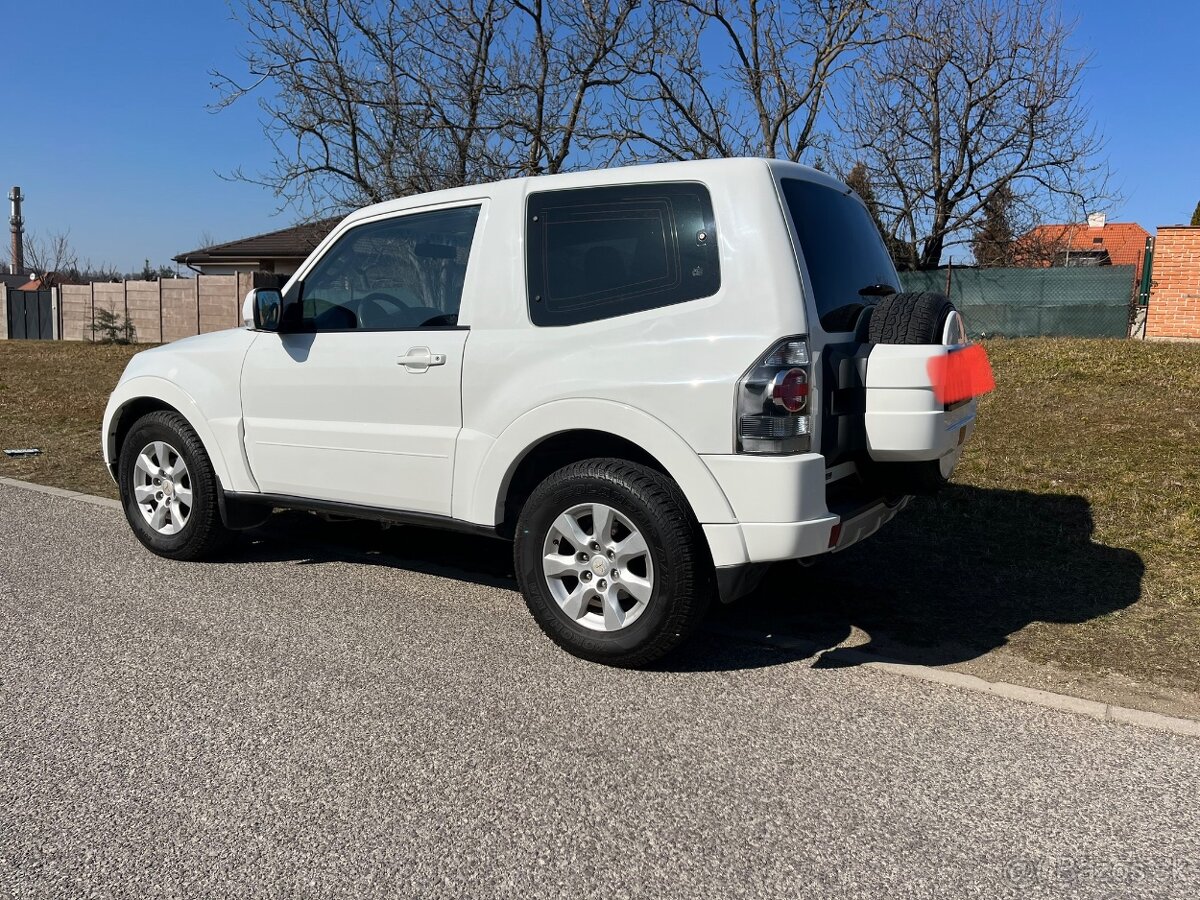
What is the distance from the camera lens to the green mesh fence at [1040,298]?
62.4 ft

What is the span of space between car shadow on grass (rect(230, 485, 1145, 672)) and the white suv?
628 mm

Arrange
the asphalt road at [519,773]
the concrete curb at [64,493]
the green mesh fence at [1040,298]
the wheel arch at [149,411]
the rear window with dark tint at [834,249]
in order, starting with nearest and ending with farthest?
the asphalt road at [519,773]
the rear window with dark tint at [834,249]
the wheel arch at [149,411]
the concrete curb at [64,493]
the green mesh fence at [1040,298]

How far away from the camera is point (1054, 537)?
19.1 feet

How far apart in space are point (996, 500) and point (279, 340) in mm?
4712

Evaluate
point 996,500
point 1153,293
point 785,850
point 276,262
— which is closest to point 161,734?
point 785,850

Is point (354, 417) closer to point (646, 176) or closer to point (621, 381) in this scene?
point (621, 381)

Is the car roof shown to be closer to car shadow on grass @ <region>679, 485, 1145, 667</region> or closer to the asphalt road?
car shadow on grass @ <region>679, 485, 1145, 667</region>

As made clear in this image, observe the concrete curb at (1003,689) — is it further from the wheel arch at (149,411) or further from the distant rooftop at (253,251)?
the distant rooftop at (253,251)

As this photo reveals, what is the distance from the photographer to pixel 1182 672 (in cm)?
398

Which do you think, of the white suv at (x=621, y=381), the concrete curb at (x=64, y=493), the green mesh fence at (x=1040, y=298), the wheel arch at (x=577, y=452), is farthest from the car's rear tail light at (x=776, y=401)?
the green mesh fence at (x=1040, y=298)

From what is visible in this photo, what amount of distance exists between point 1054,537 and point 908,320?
Result: 2617 mm

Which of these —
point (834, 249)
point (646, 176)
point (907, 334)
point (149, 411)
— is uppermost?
point (646, 176)

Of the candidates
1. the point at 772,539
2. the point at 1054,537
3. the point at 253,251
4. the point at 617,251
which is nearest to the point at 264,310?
the point at 617,251

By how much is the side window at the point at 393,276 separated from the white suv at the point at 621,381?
0.01 metres
